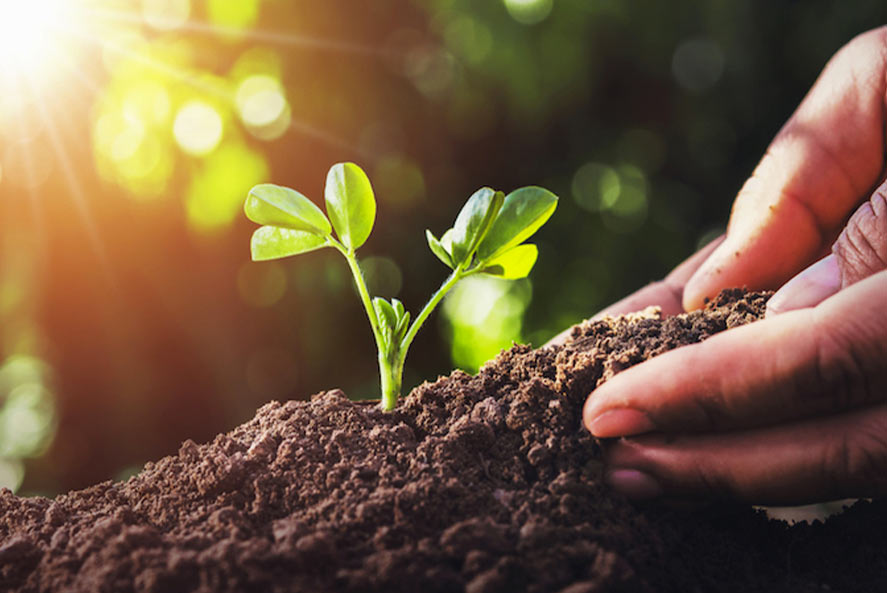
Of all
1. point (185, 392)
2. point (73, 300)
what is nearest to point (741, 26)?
point (185, 392)

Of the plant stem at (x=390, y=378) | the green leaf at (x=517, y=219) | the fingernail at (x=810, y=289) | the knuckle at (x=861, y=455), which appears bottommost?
the knuckle at (x=861, y=455)

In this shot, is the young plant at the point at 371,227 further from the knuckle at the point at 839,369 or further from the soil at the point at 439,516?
the knuckle at the point at 839,369

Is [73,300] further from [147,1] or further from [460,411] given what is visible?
[460,411]

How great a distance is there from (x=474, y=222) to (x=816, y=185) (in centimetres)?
89

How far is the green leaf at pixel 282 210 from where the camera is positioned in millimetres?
852

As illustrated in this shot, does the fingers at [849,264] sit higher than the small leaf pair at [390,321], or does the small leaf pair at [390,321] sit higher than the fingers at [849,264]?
the small leaf pair at [390,321]

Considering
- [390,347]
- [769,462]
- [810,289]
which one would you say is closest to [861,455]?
[769,462]

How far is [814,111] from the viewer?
1404 mm

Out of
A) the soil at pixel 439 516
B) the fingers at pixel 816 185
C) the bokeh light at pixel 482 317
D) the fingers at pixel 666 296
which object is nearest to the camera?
the soil at pixel 439 516

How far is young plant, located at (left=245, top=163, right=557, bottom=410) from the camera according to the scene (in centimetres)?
87

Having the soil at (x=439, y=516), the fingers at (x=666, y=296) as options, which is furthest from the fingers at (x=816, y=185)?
the soil at (x=439, y=516)

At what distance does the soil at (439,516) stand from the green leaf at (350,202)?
0.79ft

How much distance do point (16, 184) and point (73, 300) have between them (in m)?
0.32

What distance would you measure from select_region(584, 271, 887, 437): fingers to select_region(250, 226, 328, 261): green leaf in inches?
17.8
